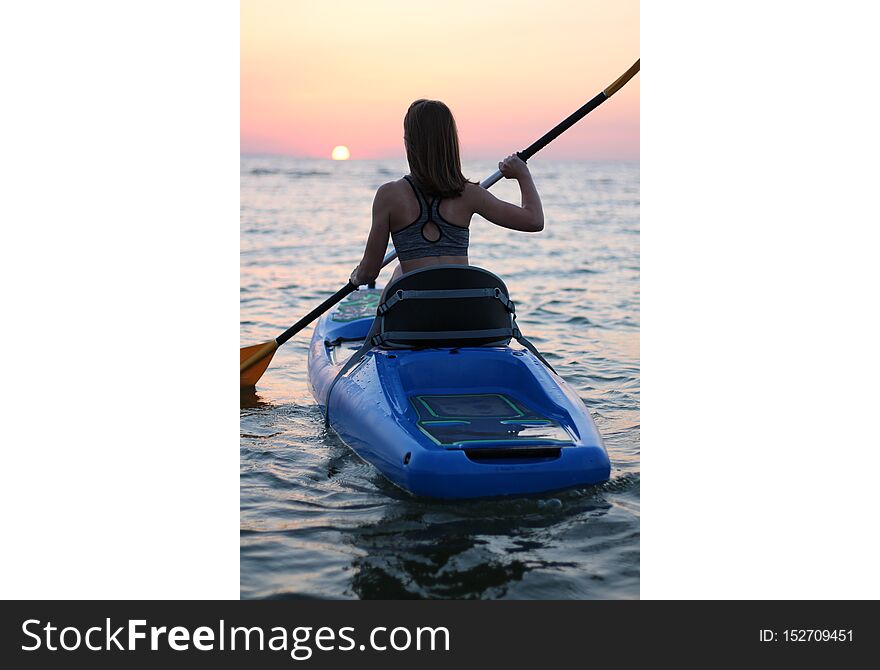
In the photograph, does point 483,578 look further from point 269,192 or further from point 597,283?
point 269,192

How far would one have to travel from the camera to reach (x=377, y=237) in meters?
4.61

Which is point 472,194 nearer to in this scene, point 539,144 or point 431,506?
point 539,144

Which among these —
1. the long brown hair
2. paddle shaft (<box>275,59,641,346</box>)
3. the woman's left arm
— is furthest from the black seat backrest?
paddle shaft (<box>275,59,641,346</box>)

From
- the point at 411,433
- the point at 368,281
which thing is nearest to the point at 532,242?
the point at 368,281

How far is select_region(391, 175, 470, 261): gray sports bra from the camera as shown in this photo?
4.47 metres

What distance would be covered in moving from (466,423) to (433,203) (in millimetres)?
1067

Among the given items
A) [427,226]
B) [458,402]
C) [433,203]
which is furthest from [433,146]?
[458,402]

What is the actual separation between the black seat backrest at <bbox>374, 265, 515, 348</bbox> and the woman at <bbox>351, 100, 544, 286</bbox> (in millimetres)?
140

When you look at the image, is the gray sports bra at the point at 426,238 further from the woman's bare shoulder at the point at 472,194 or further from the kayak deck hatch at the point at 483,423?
the kayak deck hatch at the point at 483,423

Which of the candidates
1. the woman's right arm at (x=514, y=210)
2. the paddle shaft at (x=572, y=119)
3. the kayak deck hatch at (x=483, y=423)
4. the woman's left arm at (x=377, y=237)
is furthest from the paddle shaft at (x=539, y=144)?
the kayak deck hatch at (x=483, y=423)

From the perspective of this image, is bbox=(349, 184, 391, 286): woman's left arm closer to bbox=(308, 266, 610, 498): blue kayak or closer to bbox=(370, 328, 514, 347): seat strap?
bbox=(308, 266, 610, 498): blue kayak

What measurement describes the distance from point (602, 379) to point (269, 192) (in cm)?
2312
